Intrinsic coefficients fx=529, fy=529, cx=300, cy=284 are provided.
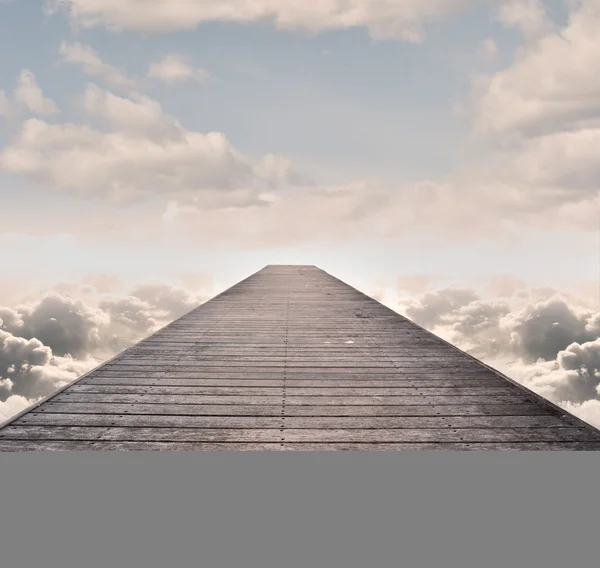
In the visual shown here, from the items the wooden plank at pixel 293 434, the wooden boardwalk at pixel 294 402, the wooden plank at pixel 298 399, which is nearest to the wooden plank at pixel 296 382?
the wooden boardwalk at pixel 294 402

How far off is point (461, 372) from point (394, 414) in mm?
1357

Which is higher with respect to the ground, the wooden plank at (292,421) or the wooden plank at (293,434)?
the wooden plank at (292,421)

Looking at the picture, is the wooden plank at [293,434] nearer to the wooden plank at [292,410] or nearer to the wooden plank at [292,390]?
the wooden plank at [292,410]

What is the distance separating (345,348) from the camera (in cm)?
564

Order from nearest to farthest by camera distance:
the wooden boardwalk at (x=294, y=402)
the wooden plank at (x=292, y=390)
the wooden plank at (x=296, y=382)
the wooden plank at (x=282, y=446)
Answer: the wooden plank at (x=282, y=446) → the wooden boardwalk at (x=294, y=402) → the wooden plank at (x=292, y=390) → the wooden plank at (x=296, y=382)

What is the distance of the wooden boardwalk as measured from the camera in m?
3.23

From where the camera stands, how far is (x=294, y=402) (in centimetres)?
387

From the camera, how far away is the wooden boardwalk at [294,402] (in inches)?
127

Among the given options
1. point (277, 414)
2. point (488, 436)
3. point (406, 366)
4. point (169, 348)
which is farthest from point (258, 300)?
point (488, 436)

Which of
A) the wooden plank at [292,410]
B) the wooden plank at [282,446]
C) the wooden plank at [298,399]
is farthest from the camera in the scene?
the wooden plank at [298,399]

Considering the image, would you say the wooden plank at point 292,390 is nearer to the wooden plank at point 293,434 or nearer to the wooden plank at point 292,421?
the wooden plank at point 292,421

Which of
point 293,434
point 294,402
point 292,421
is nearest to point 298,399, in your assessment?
point 294,402

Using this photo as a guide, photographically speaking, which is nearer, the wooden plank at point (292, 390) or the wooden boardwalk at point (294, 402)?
the wooden boardwalk at point (294, 402)

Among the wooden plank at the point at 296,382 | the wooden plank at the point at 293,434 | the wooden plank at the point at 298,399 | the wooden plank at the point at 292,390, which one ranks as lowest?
the wooden plank at the point at 293,434
